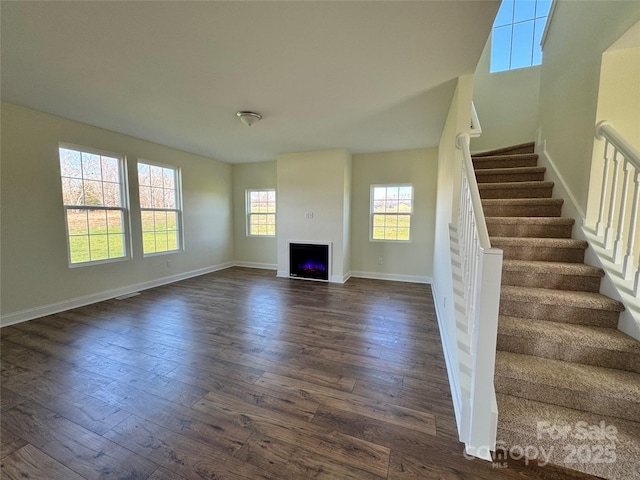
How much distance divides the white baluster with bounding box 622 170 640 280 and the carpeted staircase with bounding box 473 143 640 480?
155 mm

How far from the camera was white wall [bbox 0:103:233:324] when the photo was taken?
288 centimetres

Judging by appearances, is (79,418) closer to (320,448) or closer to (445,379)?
(320,448)

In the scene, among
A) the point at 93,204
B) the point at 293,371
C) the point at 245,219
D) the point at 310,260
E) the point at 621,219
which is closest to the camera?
the point at 621,219

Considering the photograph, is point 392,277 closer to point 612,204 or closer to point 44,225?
point 612,204

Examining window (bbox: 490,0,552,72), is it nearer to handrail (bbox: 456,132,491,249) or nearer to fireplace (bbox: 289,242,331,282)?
handrail (bbox: 456,132,491,249)

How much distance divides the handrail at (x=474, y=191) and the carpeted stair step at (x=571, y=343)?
2.38 ft

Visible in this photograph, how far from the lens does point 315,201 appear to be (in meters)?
4.96

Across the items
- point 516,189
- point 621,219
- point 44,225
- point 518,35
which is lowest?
point 44,225

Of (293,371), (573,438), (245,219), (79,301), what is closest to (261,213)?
(245,219)

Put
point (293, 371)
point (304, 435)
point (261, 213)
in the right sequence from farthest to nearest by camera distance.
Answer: point (261, 213)
point (293, 371)
point (304, 435)

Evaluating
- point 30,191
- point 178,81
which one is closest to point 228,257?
point 30,191

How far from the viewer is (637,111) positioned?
1959 millimetres

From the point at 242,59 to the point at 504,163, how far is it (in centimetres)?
327

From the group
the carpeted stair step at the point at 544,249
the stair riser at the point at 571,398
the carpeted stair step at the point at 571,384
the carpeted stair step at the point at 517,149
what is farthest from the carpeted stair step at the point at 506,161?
the stair riser at the point at 571,398
